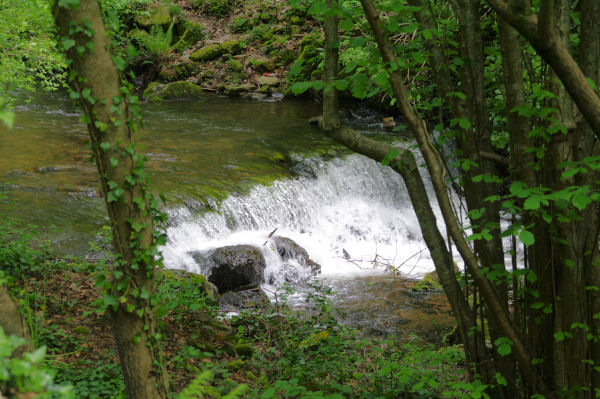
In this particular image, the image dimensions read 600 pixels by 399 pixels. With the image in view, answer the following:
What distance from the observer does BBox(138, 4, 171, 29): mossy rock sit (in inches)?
823

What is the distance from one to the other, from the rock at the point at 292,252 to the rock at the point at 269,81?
1041 centimetres

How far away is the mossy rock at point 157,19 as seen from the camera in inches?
823

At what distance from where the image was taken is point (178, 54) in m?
20.2

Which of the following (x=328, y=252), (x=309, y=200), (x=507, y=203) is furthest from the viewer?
(x=309, y=200)

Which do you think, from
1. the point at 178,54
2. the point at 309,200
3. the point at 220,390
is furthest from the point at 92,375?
the point at 178,54

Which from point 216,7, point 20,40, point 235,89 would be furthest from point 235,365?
point 216,7

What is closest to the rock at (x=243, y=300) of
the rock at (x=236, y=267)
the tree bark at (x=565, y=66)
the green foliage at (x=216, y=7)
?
the rock at (x=236, y=267)

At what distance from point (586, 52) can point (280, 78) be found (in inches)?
646

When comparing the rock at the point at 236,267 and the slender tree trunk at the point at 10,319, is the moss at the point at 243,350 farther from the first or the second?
the slender tree trunk at the point at 10,319

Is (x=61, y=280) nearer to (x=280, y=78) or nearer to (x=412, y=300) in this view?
(x=412, y=300)

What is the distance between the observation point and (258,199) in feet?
30.6

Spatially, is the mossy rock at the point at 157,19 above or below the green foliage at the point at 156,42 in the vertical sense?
above

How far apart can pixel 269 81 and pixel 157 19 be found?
6437 millimetres

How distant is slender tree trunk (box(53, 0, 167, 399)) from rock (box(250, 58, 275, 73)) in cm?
1698
